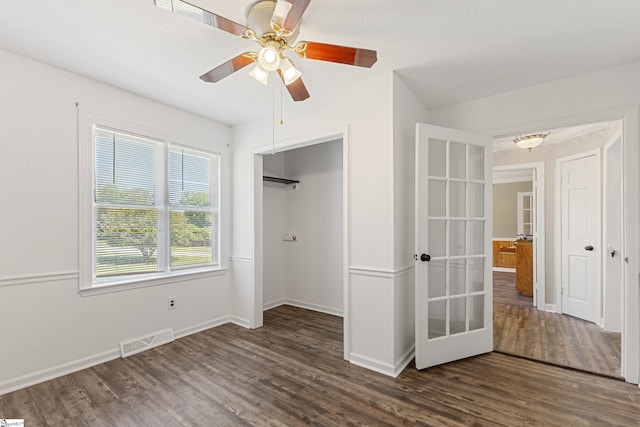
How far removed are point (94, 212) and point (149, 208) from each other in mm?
506

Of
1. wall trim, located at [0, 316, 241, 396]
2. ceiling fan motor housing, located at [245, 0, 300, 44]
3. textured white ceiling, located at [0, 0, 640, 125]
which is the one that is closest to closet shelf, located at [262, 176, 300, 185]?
textured white ceiling, located at [0, 0, 640, 125]

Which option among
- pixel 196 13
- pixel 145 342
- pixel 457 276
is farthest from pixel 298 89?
pixel 145 342

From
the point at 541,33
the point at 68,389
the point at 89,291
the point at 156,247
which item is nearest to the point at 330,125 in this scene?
the point at 541,33

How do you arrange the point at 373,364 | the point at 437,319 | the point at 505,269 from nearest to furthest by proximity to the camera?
the point at 373,364 < the point at 437,319 < the point at 505,269

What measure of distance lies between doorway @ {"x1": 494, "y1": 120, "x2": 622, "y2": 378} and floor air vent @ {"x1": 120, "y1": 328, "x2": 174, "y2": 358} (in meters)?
3.57

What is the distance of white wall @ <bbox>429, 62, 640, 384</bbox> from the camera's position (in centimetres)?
237

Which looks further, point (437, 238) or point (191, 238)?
point (191, 238)

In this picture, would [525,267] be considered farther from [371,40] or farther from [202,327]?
[202,327]

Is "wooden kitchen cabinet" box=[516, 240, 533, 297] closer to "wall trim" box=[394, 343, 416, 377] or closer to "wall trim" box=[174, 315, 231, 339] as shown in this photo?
"wall trim" box=[394, 343, 416, 377]

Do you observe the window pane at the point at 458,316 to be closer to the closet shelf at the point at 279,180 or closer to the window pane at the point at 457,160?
the window pane at the point at 457,160

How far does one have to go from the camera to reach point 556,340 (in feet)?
10.5

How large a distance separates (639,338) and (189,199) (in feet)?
15.0

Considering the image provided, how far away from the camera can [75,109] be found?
2.66m

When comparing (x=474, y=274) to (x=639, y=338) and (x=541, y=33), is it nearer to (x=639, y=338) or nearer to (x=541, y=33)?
(x=639, y=338)
